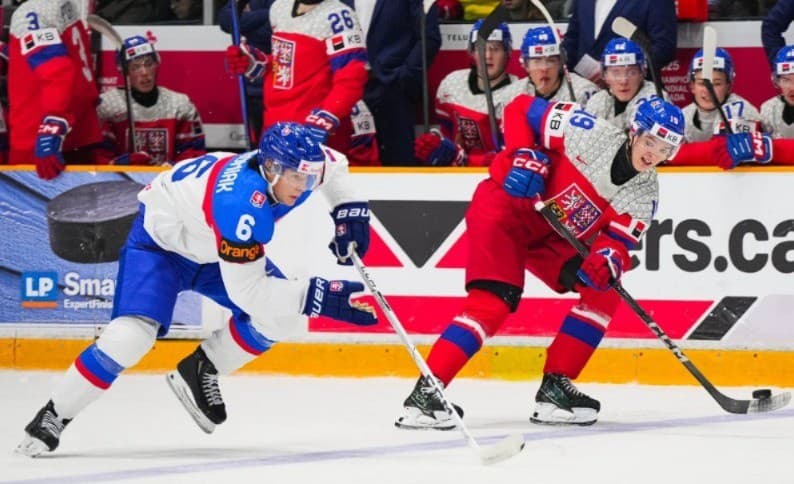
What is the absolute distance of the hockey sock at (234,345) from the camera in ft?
17.6

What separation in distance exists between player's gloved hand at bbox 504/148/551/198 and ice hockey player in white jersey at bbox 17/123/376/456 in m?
0.49

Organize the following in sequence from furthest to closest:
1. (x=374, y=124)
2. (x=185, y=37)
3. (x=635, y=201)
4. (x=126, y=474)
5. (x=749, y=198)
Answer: (x=185, y=37)
(x=374, y=124)
(x=749, y=198)
(x=635, y=201)
(x=126, y=474)

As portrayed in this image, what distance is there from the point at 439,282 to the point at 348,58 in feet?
3.34

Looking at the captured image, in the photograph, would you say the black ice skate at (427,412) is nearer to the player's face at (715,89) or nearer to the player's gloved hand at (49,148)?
the player's face at (715,89)

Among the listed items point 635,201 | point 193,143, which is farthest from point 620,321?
point 193,143

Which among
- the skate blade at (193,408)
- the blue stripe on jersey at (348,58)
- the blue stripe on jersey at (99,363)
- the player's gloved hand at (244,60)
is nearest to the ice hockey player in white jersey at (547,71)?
the blue stripe on jersey at (348,58)

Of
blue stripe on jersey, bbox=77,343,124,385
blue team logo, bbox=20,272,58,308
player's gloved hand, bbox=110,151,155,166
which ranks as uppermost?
blue stripe on jersey, bbox=77,343,124,385

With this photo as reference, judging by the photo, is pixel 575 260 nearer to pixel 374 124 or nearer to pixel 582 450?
pixel 582 450

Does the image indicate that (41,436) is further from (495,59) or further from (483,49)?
(495,59)

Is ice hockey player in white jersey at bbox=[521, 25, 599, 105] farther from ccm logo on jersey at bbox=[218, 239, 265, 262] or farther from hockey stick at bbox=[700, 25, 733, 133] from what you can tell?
ccm logo on jersey at bbox=[218, 239, 265, 262]

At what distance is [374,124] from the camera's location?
753 centimetres

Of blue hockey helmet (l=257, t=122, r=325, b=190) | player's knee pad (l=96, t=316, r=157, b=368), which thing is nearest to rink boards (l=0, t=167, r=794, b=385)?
player's knee pad (l=96, t=316, r=157, b=368)

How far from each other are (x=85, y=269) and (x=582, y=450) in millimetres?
2636

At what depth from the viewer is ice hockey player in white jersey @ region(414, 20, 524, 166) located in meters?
7.13
